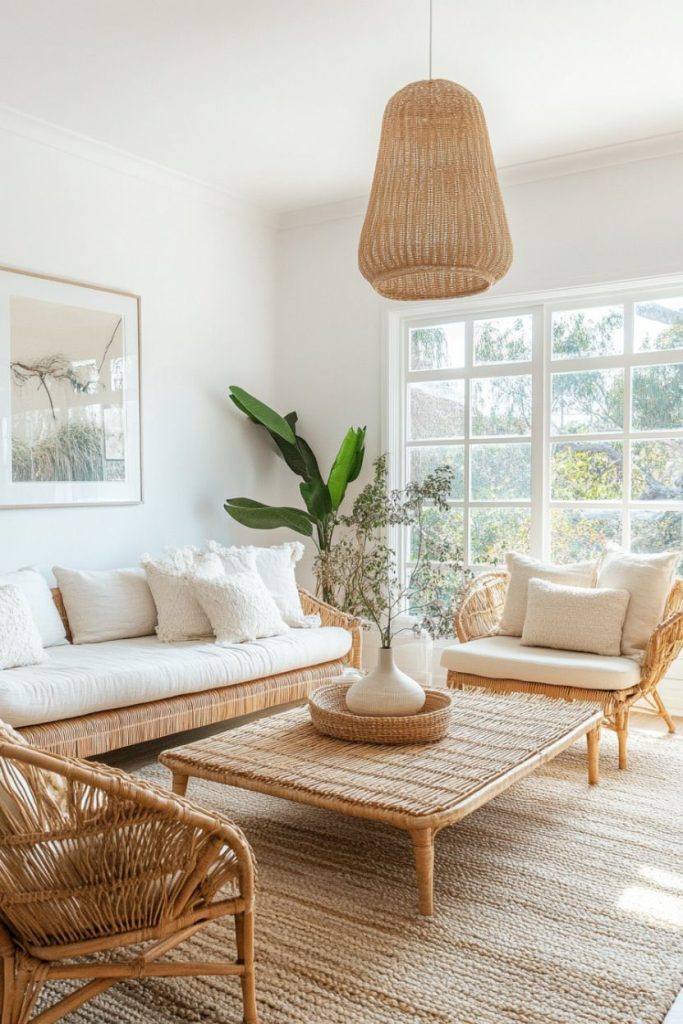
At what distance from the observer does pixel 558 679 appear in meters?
3.52

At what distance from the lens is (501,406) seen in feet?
16.2

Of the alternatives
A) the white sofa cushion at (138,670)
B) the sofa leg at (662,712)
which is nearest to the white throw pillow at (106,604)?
the white sofa cushion at (138,670)

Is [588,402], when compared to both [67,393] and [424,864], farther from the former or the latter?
[424,864]

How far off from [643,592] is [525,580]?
1.86 feet

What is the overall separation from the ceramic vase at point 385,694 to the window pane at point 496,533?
7.07 feet

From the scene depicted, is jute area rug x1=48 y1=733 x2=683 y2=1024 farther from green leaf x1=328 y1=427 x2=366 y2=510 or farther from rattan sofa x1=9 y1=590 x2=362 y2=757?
green leaf x1=328 y1=427 x2=366 y2=510

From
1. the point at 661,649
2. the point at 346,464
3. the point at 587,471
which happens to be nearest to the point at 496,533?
the point at 587,471

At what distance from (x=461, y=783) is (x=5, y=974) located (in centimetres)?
118

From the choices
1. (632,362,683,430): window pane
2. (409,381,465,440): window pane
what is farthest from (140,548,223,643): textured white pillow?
(632,362,683,430): window pane

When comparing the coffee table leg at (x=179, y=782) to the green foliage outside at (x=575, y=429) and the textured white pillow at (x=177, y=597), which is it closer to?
the textured white pillow at (x=177, y=597)

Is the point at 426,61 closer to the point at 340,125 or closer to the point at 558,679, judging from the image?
the point at 340,125

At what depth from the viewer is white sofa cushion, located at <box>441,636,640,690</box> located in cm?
343

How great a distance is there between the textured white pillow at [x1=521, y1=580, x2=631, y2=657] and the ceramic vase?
1143 millimetres

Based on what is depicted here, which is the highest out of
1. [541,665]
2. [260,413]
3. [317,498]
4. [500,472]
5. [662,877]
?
[260,413]
